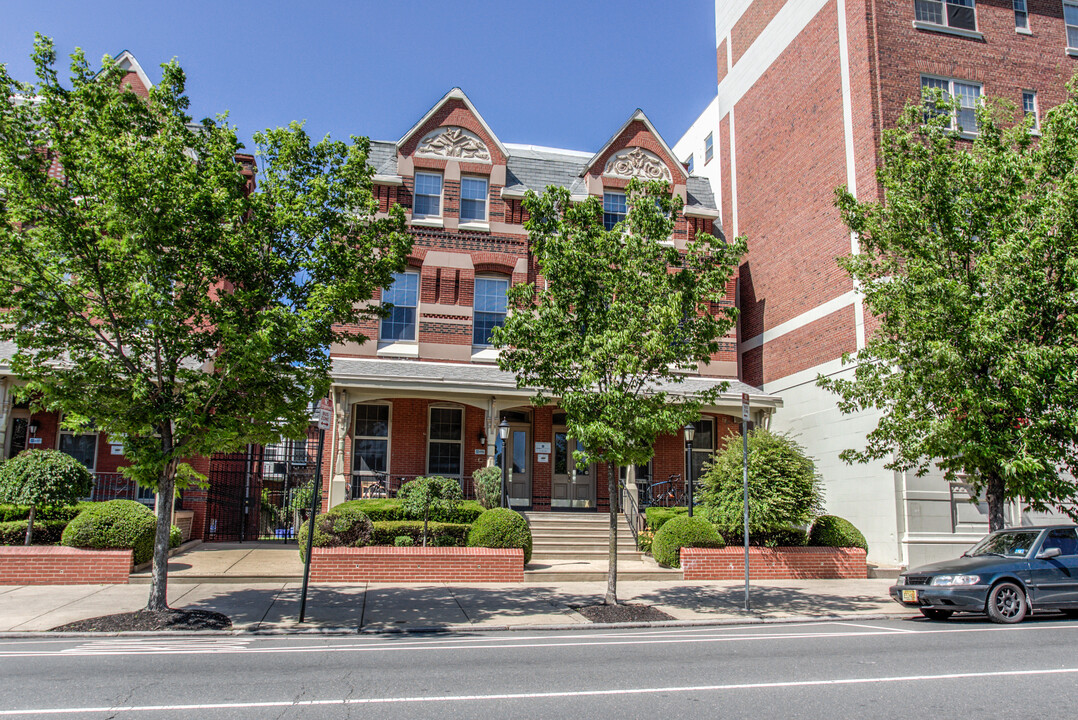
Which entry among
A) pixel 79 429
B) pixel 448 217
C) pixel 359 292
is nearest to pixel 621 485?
pixel 448 217

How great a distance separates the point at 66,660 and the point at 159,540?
278 cm

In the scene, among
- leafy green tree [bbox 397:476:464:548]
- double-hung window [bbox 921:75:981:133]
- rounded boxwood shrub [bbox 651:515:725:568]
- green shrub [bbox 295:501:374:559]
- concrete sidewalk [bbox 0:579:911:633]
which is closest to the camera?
concrete sidewalk [bbox 0:579:911:633]

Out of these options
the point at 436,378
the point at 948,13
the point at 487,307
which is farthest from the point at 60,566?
the point at 948,13

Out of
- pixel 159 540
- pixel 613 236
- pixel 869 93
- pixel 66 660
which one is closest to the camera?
pixel 66 660

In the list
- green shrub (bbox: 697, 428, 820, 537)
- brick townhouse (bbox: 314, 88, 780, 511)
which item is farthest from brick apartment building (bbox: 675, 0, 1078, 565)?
green shrub (bbox: 697, 428, 820, 537)

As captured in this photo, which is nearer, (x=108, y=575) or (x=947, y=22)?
(x=108, y=575)

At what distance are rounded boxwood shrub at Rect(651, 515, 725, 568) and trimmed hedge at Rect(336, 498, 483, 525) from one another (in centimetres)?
391

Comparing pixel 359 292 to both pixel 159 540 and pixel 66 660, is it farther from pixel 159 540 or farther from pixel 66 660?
pixel 66 660

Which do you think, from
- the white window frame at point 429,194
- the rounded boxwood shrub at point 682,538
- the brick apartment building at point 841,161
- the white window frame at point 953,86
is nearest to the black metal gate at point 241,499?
the white window frame at point 429,194

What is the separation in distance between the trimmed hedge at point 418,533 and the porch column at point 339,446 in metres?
4.00

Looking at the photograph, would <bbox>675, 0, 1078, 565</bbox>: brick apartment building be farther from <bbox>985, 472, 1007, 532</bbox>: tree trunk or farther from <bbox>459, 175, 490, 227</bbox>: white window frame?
<bbox>459, 175, 490, 227</bbox>: white window frame

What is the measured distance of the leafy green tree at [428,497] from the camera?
15320 mm

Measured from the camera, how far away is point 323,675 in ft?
24.1

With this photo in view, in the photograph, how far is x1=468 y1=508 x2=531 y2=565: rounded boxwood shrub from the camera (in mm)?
15055
